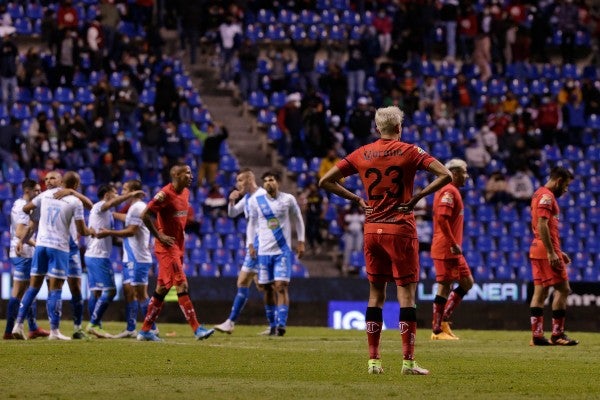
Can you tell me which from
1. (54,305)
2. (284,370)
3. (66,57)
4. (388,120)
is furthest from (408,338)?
(66,57)

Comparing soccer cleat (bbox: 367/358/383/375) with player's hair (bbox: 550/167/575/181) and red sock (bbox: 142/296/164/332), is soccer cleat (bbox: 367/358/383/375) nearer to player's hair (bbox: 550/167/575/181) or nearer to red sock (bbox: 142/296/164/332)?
player's hair (bbox: 550/167/575/181)

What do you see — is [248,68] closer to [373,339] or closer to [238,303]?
[238,303]

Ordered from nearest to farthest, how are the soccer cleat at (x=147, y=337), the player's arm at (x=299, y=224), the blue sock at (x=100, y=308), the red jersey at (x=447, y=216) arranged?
1. the soccer cleat at (x=147, y=337)
2. the red jersey at (x=447, y=216)
3. the blue sock at (x=100, y=308)
4. the player's arm at (x=299, y=224)

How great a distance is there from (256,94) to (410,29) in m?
5.74

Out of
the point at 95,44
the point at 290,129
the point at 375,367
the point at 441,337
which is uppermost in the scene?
the point at 95,44

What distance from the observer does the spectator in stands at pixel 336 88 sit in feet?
118

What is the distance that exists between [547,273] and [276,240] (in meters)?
5.13

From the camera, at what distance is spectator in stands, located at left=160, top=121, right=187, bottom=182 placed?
3244 centimetres

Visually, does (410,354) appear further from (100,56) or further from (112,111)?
(100,56)

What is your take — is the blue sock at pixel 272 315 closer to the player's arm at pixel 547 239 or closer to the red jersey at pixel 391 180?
the player's arm at pixel 547 239

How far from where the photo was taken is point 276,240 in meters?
21.7

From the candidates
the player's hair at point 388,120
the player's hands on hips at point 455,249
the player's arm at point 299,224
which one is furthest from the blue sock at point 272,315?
the player's hair at point 388,120

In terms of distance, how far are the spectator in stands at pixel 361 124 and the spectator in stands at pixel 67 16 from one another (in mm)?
7966

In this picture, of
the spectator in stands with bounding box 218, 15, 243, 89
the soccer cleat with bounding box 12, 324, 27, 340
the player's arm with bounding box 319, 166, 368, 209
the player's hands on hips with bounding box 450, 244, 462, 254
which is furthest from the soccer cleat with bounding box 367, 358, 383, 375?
the spectator in stands with bounding box 218, 15, 243, 89
